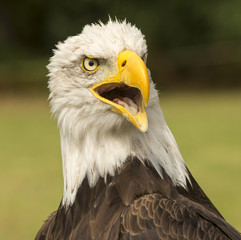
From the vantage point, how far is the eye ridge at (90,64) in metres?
3.39

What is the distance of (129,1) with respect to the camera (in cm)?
2955

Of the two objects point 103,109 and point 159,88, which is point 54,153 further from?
point 159,88

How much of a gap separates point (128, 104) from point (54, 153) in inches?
409

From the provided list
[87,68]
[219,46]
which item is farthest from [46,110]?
[87,68]

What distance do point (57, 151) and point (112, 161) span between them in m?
10.6

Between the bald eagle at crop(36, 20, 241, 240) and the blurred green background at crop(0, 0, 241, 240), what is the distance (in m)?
4.86

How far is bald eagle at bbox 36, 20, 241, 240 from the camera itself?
3137 mm

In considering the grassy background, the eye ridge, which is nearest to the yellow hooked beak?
the eye ridge

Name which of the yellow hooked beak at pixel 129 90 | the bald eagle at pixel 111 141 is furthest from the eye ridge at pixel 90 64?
the yellow hooked beak at pixel 129 90

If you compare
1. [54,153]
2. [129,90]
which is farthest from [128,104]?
[54,153]

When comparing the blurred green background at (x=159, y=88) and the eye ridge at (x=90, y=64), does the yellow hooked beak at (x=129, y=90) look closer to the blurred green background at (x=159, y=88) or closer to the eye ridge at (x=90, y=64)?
the eye ridge at (x=90, y=64)

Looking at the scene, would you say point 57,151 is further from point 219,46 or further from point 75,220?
point 219,46

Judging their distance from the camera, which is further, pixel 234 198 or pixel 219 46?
pixel 219 46

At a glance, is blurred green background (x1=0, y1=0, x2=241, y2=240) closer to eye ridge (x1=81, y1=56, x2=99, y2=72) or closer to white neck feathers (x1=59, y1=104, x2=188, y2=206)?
white neck feathers (x1=59, y1=104, x2=188, y2=206)
